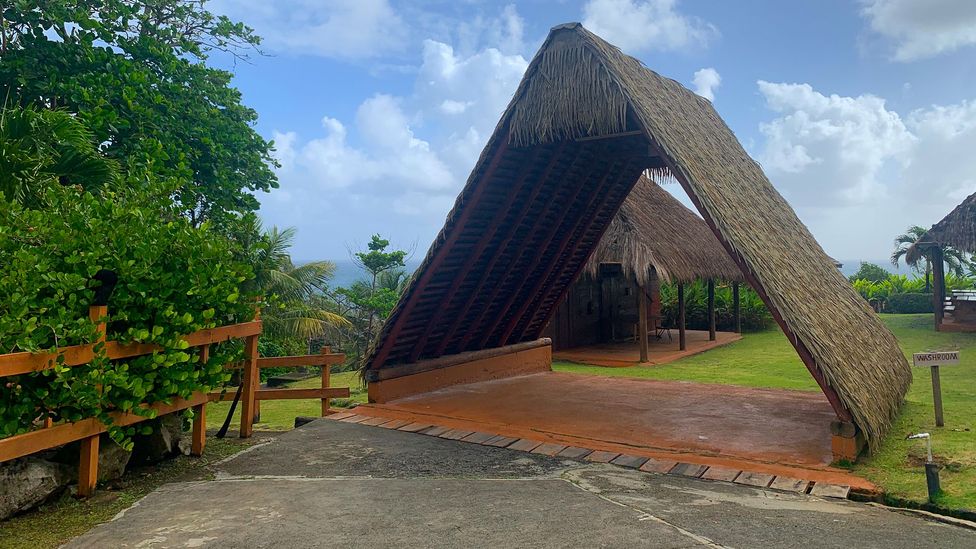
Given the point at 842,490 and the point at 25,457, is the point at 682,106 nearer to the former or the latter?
the point at 842,490

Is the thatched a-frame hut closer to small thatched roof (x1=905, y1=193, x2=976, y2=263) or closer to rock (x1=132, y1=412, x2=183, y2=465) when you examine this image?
small thatched roof (x1=905, y1=193, x2=976, y2=263)

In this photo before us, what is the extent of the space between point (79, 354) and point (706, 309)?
62.3 ft

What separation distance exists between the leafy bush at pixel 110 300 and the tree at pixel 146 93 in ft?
9.66

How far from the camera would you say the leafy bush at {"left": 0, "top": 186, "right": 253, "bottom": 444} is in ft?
11.5

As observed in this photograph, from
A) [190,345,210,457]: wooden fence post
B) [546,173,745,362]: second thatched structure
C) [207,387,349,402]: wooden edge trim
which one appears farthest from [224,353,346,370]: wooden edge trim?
[546,173,745,362]: second thatched structure

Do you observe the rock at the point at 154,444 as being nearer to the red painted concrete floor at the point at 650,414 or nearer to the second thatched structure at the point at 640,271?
the red painted concrete floor at the point at 650,414

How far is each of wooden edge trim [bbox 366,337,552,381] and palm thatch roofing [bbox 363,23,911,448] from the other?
0.35 ft

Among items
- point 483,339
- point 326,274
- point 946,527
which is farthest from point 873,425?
point 326,274

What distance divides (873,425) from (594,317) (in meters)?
12.1

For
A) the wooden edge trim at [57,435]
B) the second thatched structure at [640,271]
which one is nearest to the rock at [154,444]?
the wooden edge trim at [57,435]

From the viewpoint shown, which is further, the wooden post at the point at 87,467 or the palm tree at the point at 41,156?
the palm tree at the point at 41,156

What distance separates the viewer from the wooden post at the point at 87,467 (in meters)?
3.90

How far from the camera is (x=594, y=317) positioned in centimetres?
1703

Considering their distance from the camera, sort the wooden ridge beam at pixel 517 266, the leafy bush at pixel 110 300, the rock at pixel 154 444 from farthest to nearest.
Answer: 1. the wooden ridge beam at pixel 517 266
2. the rock at pixel 154 444
3. the leafy bush at pixel 110 300
